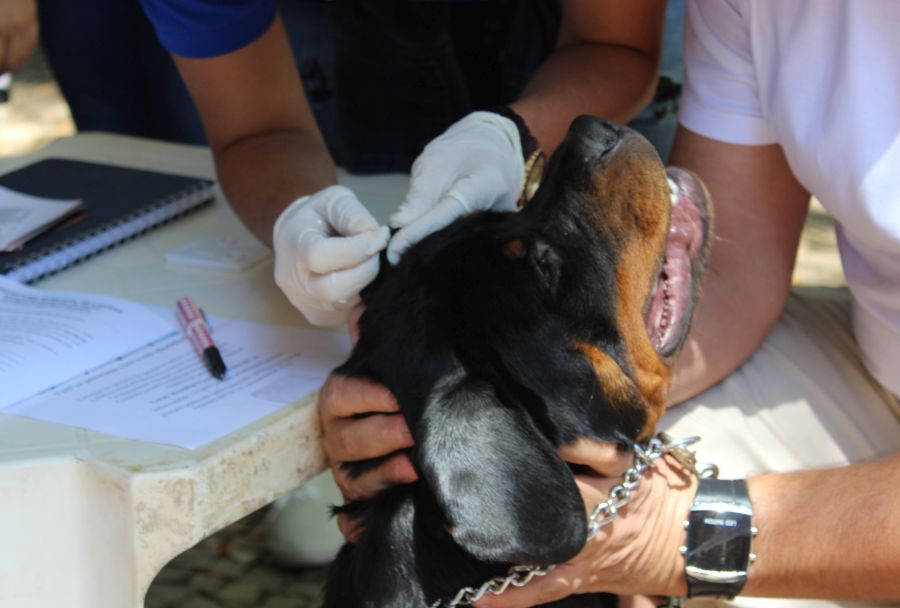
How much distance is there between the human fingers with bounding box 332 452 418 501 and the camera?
151 cm

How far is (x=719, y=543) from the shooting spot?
164 centimetres

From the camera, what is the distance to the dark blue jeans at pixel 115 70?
3.58 metres

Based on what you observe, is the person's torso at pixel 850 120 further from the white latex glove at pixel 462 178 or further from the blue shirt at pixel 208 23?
the blue shirt at pixel 208 23

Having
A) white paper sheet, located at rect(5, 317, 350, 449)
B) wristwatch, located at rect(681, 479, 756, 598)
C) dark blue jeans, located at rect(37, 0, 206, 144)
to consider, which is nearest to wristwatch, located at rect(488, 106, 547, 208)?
white paper sheet, located at rect(5, 317, 350, 449)

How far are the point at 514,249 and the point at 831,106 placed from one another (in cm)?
56

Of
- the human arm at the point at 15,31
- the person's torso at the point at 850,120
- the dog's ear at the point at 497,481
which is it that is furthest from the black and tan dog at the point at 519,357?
the human arm at the point at 15,31

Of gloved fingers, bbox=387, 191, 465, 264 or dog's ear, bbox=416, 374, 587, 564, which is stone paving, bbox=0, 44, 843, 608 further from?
dog's ear, bbox=416, 374, 587, 564

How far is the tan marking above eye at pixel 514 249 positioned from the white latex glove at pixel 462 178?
129 millimetres

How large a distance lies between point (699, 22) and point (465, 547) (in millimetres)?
1145

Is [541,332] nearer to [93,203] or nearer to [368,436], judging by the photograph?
[368,436]

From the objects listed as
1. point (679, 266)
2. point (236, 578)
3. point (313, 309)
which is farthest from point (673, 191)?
point (236, 578)

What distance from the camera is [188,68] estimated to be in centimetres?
238

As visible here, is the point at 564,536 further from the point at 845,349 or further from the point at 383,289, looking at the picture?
the point at 845,349

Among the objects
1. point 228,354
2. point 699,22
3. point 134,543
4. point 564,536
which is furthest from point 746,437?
point 134,543
